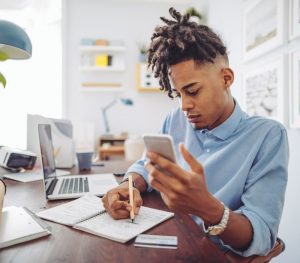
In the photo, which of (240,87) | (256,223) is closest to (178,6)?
(240,87)

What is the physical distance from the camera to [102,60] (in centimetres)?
383

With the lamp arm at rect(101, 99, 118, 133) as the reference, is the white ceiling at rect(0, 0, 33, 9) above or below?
above

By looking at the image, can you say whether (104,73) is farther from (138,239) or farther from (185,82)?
(138,239)

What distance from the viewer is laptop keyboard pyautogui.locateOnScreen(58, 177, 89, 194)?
3.70 feet

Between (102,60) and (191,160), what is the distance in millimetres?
3484

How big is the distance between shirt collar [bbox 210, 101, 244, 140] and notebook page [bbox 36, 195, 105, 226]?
1.49 feet

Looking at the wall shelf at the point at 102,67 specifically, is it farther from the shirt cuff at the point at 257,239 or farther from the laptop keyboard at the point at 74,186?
the shirt cuff at the point at 257,239

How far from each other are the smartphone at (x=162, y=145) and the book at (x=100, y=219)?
0.24m

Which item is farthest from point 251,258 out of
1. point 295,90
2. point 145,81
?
point 145,81

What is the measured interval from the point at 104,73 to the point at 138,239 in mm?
3495

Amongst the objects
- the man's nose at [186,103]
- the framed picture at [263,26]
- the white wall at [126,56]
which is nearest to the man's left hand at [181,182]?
the man's nose at [186,103]

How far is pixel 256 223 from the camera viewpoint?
2.41 feet

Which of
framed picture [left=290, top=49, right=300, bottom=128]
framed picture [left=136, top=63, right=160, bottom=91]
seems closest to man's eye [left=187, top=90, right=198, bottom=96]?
framed picture [left=290, top=49, right=300, bottom=128]

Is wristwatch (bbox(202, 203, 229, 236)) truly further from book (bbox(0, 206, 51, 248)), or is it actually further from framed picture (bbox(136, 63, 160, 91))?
framed picture (bbox(136, 63, 160, 91))
